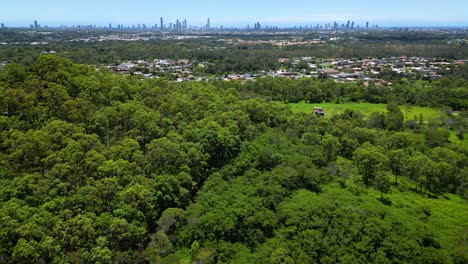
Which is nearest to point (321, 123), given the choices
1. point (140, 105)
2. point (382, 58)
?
point (140, 105)

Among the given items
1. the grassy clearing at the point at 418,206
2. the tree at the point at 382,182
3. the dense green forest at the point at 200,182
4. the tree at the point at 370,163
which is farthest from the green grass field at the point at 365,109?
the tree at the point at 382,182

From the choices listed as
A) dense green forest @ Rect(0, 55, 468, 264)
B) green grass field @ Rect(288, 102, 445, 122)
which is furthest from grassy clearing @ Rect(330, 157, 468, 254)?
green grass field @ Rect(288, 102, 445, 122)

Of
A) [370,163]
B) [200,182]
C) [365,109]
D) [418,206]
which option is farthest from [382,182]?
[365,109]

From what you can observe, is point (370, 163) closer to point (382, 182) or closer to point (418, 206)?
point (382, 182)

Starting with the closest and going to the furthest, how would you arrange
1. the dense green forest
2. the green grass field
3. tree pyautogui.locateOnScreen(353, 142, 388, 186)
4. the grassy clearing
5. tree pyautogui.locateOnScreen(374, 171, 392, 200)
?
1. the dense green forest
2. the grassy clearing
3. tree pyautogui.locateOnScreen(374, 171, 392, 200)
4. tree pyautogui.locateOnScreen(353, 142, 388, 186)
5. the green grass field

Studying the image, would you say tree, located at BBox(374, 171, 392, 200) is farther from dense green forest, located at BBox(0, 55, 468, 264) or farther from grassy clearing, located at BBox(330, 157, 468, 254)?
grassy clearing, located at BBox(330, 157, 468, 254)
